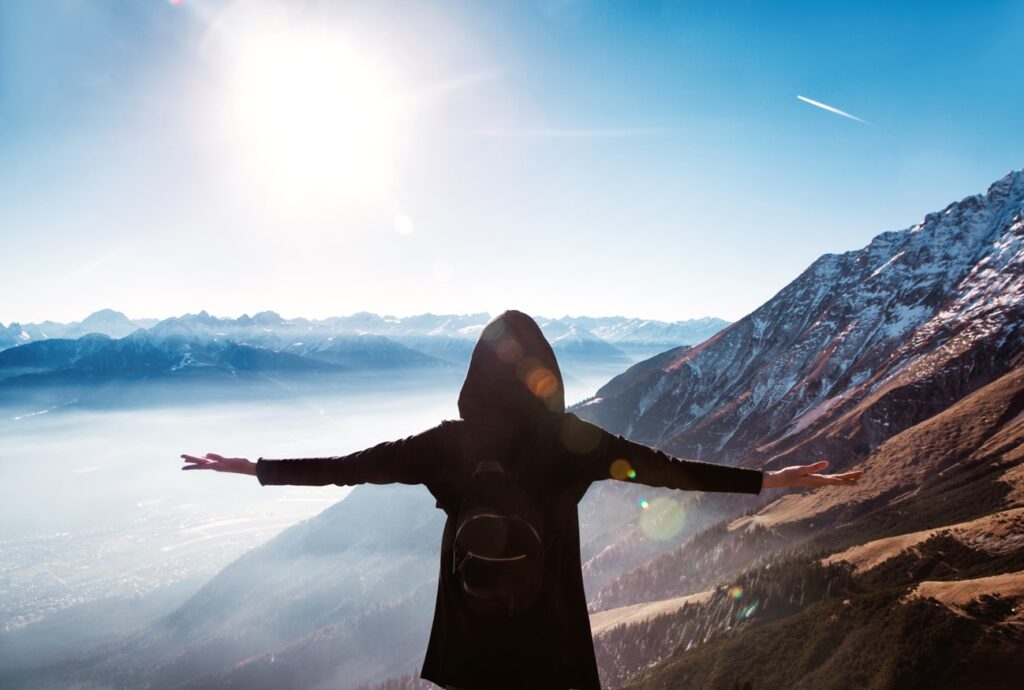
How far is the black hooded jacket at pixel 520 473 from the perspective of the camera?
451 cm

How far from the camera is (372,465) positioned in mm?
4918

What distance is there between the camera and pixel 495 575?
404cm

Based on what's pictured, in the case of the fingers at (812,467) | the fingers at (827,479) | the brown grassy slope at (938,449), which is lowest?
the brown grassy slope at (938,449)

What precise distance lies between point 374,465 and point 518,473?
1312 mm

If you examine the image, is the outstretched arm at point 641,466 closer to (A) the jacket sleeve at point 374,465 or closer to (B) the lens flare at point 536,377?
(B) the lens flare at point 536,377

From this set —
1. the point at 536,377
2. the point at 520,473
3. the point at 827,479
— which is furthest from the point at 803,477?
the point at 520,473

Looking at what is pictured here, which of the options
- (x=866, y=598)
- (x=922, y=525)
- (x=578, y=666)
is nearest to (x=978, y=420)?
(x=922, y=525)

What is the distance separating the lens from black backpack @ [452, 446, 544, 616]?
13.2 feet

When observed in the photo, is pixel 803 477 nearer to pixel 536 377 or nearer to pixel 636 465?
pixel 636 465

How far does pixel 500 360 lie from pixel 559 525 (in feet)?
5.02

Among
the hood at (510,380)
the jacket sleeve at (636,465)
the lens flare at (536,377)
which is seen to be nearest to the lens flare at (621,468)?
the jacket sleeve at (636,465)

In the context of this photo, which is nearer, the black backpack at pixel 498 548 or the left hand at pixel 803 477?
the black backpack at pixel 498 548

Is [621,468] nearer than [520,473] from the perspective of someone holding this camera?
No

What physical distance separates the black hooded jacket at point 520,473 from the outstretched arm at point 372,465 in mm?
11
